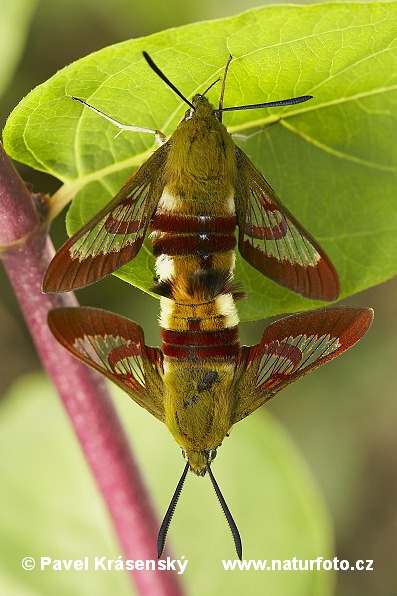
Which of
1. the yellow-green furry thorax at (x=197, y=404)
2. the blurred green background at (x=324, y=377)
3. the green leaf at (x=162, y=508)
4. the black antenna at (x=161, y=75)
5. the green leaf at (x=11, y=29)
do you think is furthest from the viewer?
the blurred green background at (x=324, y=377)

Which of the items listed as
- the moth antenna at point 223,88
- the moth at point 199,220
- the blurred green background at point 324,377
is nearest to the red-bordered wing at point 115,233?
the moth at point 199,220

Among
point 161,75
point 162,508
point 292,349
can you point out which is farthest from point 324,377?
point 161,75

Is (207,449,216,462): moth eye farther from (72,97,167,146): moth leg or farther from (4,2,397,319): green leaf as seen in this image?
(72,97,167,146): moth leg

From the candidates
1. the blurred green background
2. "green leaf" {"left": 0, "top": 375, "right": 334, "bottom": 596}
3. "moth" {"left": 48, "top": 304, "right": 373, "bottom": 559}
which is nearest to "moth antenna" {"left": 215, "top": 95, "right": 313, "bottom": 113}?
"moth" {"left": 48, "top": 304, "right": 373, "bottom": 559}

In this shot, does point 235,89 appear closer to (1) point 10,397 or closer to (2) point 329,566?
(2) point 329,566

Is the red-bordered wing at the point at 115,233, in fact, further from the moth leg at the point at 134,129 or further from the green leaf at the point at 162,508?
the green leaf at the point at 162,508

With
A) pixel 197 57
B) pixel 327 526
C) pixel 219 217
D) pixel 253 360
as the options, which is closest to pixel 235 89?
pixel 197 57
